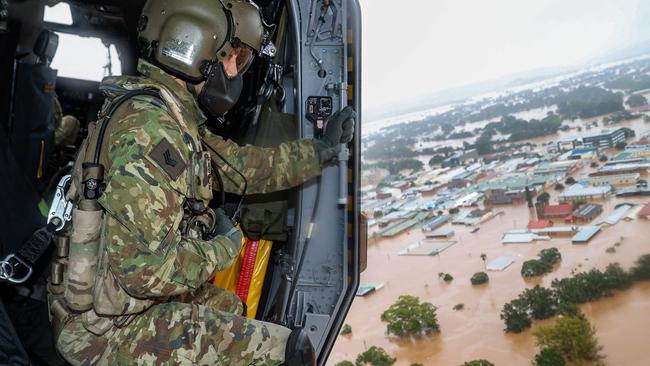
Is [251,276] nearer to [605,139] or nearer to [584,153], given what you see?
[584,153]

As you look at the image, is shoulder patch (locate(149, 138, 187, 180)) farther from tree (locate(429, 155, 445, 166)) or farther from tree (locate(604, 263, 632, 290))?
tree (locate(429, 155, 445, 166))

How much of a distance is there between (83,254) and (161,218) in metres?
0.31

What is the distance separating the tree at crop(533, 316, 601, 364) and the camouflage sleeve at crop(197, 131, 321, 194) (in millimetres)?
2153

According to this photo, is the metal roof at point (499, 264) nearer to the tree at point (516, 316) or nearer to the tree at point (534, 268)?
the tree at point (534, 268)

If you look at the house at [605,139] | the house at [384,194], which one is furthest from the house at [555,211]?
the house at [384,194]

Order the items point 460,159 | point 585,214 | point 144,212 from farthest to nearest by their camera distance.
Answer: point 460,159 < point 585,214 < point 144,212

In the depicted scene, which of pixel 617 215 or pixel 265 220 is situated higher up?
pixel 265 220

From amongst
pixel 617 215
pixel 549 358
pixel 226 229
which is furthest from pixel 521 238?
pixel 226 229

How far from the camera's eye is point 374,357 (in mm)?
3523

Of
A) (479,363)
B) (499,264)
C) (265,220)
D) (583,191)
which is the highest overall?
(265,220)

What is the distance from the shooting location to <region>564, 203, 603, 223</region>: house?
11.6 feet

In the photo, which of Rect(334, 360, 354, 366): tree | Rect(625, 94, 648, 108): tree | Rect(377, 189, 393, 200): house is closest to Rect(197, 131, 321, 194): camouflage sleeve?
Rect(334, 360, 354, 366): tree

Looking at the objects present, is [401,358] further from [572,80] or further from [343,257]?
[572,80]

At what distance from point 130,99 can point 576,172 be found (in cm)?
347
